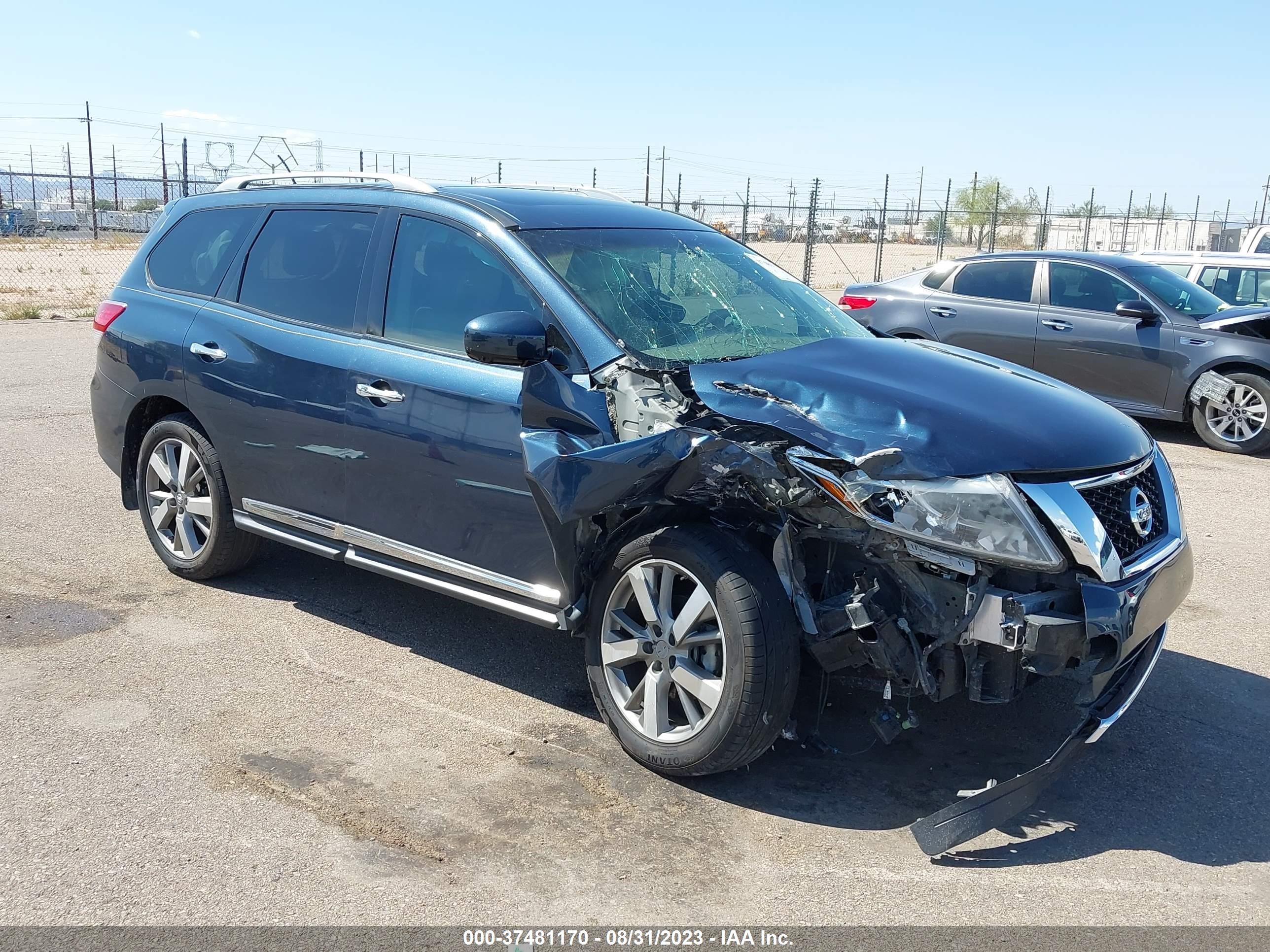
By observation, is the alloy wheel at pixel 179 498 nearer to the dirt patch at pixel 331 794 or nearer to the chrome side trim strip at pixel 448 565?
the chrome side trim strip at pixel 448 565

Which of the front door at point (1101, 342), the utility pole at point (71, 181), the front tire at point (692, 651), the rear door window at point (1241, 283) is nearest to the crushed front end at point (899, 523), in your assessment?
the front tire at point (692, 651)

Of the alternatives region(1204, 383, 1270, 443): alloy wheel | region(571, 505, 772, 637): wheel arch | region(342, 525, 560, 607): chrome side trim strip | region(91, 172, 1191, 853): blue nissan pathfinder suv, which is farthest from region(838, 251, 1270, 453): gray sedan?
region(342, 525, 560, 607): chrome side trim strip

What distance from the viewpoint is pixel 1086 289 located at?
10.2 m

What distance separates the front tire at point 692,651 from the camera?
3.46 metres

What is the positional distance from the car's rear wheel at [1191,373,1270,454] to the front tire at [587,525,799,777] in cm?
750

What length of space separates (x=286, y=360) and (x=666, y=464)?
2.07m

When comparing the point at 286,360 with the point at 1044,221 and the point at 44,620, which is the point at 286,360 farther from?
the point at 1044,221

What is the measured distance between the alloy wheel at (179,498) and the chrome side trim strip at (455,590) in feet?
3.65

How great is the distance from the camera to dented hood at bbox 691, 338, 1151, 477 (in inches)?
134

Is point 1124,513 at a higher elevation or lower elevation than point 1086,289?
lower

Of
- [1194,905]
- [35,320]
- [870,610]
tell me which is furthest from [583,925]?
[35,320]

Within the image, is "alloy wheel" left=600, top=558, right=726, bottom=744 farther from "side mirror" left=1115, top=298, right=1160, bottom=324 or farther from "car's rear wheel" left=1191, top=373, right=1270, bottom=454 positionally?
"car's rear wheel" left=1191, top=373, right=1270, bottom=454

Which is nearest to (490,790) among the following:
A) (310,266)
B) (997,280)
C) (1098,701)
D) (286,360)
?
(1098,701)

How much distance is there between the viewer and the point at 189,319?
5.30 meters
